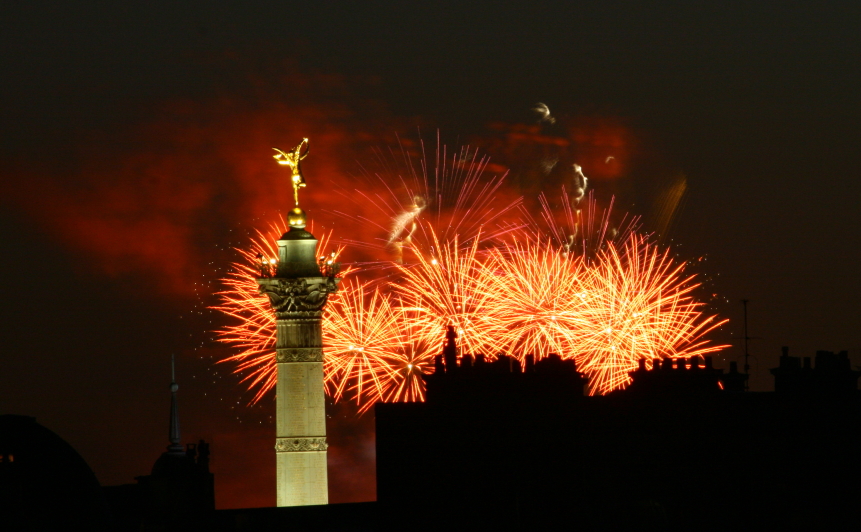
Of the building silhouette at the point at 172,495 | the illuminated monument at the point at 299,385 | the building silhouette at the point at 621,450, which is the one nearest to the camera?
the building silhouette at the point at 621,450

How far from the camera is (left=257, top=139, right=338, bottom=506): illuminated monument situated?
336 feet

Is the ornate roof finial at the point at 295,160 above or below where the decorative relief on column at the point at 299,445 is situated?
above

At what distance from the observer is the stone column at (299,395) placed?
336 ft

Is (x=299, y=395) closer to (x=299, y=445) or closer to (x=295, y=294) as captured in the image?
(x=299, y=445)

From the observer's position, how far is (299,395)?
337 ft

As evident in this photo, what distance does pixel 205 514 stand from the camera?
82375mm

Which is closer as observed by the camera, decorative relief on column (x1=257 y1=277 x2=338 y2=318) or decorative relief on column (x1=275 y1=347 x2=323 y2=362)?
decorative relief on column (x1=275 y1=347 x2=323 y2=362)

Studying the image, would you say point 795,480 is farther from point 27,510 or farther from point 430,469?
point 27,510

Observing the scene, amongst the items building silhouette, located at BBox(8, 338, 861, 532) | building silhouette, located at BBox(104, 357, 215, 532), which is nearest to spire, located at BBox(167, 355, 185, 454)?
building silhouette, located at BBox(104, 357, 215, 532)

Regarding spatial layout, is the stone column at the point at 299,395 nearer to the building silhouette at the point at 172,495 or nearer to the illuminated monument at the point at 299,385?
the illuminated monument at the point at 299,385

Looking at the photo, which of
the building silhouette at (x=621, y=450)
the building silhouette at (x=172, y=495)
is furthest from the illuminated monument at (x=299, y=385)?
the building silhouette at (x=621, y=450)

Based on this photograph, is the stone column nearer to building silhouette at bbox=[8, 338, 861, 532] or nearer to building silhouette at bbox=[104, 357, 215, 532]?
building silhouette at bbox=[104, 357, 215, 532]

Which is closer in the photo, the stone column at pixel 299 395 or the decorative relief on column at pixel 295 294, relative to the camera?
the stone column at pixel 299 395

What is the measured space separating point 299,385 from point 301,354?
134 centimetres
